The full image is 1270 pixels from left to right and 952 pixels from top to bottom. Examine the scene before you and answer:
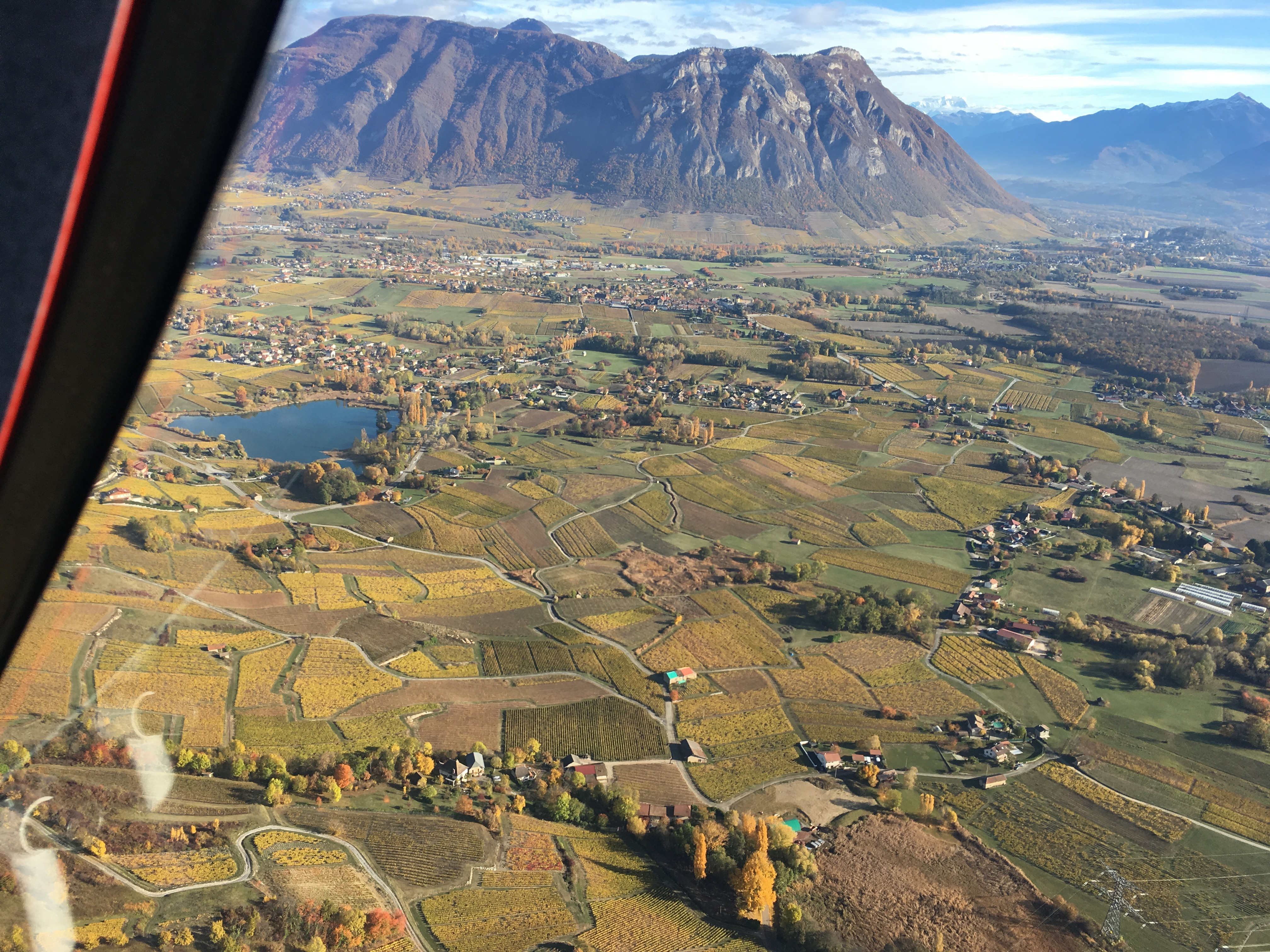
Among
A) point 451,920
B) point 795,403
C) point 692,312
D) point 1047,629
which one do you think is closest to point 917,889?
point 451,920

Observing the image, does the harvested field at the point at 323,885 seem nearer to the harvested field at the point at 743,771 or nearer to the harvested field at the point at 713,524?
the harvested field at the point at 743,771

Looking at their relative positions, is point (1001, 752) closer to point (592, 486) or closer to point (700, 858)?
point (700, 858)

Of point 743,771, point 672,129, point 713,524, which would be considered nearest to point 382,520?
point 713,524

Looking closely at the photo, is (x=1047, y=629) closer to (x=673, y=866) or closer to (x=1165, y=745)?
(x=1165, y=745)

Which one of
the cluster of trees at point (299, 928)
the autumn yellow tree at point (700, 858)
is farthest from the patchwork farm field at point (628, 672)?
the autumn yellow tree at point (700, 858)

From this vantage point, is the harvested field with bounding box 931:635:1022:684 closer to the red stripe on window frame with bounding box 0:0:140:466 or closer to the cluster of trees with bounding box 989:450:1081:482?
the cluster of trees with bounding box 989:450:1081:482

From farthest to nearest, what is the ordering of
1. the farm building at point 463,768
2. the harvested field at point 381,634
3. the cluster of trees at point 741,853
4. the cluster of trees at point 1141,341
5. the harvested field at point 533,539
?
the cluster of trees at point 1141,341
the harvested field at point 533,539
the harvested field at point 381,634
the farm building at point 463,768
the cluster of trees at point 741,853
